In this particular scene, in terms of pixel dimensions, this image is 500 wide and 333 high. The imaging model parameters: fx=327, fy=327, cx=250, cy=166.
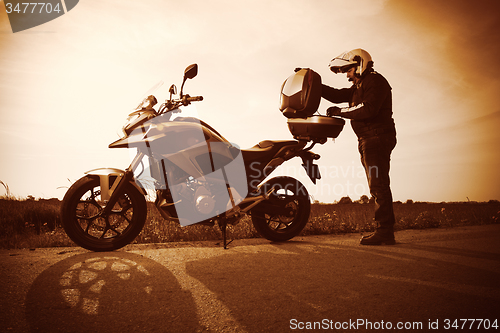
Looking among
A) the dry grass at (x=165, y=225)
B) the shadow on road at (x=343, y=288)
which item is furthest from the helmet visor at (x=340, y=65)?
the shadow on road at (x=343, y=288)

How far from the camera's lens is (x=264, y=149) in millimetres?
4473

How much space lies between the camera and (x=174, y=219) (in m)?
3.83

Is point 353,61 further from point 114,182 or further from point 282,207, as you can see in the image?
point 114,182

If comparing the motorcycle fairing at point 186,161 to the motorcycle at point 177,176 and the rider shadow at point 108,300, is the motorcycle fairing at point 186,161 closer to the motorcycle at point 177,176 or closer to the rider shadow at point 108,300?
the motorcycle at point 177,176

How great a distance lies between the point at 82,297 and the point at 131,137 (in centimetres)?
199

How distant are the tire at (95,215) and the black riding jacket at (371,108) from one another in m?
3.04

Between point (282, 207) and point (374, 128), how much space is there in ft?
5.64

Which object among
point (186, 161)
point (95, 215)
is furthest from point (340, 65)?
point (95, 215)

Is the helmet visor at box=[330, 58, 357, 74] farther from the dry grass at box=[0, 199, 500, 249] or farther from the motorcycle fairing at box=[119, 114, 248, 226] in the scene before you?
the dry grass at box=[0, 199, 500, 249]

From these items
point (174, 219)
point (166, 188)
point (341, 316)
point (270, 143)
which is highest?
point (270, 143)

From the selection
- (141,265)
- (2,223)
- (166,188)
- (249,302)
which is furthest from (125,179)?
(2,223)

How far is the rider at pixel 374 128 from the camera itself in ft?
14.8

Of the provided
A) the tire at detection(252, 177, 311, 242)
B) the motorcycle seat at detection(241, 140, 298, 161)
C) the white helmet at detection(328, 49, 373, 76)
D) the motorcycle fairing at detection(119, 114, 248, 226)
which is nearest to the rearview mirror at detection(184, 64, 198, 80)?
the motorcycle fairing at detection(119, 114, 248, 226)

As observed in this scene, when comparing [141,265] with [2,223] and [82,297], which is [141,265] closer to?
[82,297]
